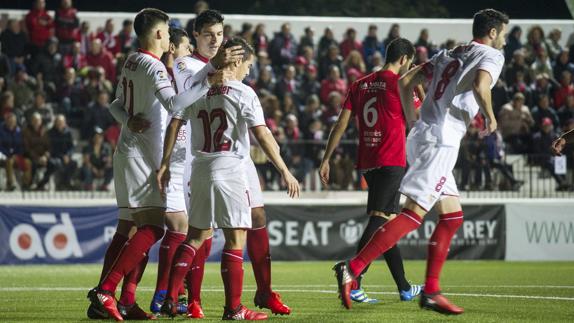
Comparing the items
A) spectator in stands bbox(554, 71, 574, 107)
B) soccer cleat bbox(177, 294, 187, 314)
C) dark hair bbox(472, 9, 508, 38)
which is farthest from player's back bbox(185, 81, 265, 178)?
spectator in stands bbox(554, 71, 574, 107)

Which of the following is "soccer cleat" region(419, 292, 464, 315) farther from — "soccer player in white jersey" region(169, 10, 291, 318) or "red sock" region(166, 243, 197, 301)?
"red sock" region(166, 243, 197, 301)

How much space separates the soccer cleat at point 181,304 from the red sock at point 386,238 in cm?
158

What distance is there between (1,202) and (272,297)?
1176 centimetres

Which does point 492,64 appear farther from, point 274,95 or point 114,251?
point 274,95

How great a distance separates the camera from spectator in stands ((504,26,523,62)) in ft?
87.6

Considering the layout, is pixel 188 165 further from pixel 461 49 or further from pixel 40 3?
pixel 40 3

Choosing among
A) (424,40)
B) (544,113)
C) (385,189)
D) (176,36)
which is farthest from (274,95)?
(176,36)

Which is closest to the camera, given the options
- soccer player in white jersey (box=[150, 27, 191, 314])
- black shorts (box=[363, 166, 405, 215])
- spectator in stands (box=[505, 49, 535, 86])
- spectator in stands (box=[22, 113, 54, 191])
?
soccer player in white jersey (box=[150, 27, 191, 314])

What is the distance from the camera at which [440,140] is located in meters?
8.84

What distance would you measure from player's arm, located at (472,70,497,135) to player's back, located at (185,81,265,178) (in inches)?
70.7

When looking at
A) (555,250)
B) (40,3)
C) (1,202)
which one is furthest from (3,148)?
(555,250)

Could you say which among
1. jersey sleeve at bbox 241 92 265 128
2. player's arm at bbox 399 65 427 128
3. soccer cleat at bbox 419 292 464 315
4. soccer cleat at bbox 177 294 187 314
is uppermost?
player's arm at bbox 399 65 427 128

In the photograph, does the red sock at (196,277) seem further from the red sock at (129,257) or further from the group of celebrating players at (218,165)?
the red sock at (129,257)

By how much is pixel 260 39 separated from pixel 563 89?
291 inches
